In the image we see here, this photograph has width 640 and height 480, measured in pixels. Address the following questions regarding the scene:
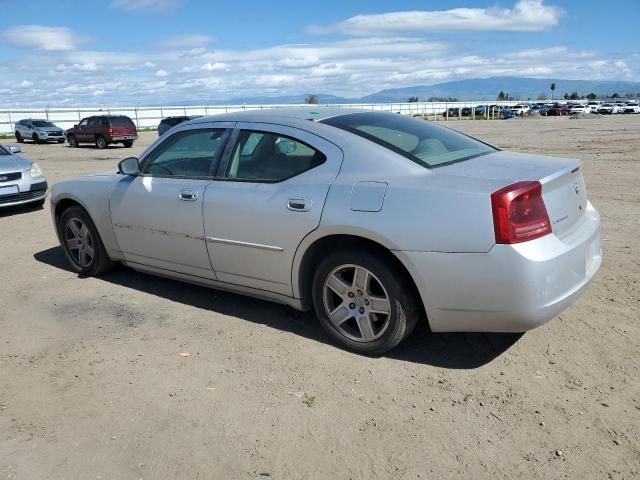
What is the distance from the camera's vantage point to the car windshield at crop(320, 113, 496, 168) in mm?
3742

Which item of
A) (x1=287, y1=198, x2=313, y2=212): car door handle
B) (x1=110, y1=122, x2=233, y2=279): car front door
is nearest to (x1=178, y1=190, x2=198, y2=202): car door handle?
(x1=110, y1=122, x2=233, y2=279): car front door

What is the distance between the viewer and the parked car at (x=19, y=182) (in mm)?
9078

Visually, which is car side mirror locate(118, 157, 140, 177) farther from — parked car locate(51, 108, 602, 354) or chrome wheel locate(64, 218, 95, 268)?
chrome wheel locate(64, 218, 95, 268)

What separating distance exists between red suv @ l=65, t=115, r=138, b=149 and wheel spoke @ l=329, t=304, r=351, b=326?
86.2ft

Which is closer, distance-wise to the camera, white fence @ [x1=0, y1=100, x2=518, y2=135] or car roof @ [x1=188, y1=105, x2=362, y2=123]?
car roof @ [x1=188, y1=105, x2=362, y2=123]

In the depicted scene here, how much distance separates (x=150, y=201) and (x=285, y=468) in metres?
2.78

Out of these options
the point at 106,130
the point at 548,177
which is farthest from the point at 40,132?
the point at 548,177

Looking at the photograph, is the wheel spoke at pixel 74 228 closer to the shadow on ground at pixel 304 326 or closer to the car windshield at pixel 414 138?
the shadow on ground at pixel 304 326

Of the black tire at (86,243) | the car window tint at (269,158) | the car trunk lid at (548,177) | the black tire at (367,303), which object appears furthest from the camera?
the black tire at (86,243)

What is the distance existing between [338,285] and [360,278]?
0.64ft

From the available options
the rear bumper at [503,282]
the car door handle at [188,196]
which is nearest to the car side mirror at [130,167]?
the car door handle at [188,196]

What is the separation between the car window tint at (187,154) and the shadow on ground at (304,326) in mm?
1130

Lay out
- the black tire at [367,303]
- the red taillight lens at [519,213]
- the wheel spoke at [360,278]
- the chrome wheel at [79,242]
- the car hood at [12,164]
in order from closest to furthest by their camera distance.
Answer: the red taillight lens at [519,213], the black tire at [367,303], the wheel spoke at [360,278], the chrome wheel at [79,242], the car hood at [12,164]

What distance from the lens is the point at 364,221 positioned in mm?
3445
